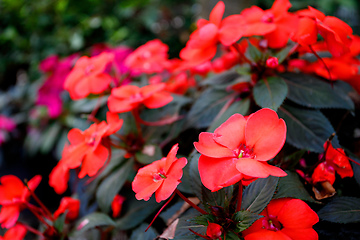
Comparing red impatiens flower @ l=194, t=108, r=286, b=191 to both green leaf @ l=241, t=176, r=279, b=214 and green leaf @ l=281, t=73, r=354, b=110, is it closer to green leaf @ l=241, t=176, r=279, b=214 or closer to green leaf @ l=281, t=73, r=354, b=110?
green leaf @ l=241, t=176, r=279, b=214

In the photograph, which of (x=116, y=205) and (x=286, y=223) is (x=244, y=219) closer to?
(x=286, y=223)

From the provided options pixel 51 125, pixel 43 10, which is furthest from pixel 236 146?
pixel 43 10

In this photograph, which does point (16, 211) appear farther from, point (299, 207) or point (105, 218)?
point (299, 207)

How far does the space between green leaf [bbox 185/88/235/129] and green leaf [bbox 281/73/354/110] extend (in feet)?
0.56

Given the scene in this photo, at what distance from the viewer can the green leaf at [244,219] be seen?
15.6 inches

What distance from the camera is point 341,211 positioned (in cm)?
47

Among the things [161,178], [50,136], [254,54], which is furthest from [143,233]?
[50,136]

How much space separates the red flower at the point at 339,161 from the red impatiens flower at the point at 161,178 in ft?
1.05

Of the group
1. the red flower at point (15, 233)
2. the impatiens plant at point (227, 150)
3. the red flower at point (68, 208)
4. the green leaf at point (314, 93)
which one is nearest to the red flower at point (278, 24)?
the impatiens plant at point (227, 150)

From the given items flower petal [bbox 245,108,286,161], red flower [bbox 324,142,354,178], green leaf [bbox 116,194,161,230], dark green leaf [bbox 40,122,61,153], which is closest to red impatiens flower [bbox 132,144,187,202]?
flower petal [bbox 245,108,286,161]

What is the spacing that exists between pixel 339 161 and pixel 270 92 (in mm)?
219

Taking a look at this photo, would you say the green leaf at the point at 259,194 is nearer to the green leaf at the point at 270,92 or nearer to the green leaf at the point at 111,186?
the green leaf at the point at 270,92

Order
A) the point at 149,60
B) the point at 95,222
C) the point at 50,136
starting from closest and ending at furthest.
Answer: the point at 95,222, the point at 149,60, the point at 50,136

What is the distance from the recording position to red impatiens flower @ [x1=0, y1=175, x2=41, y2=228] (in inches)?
24.5
